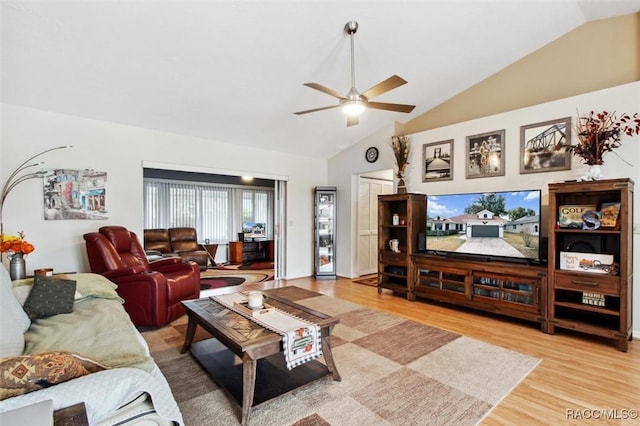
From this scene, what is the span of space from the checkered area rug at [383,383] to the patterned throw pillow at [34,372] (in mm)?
1021

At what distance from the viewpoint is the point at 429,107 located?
5059 mm

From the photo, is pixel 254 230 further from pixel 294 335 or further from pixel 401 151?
pixel 294 335

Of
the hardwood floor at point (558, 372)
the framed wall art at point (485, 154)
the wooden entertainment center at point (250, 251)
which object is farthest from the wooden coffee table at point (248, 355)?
the wooden entertainment center at point (250, 251)

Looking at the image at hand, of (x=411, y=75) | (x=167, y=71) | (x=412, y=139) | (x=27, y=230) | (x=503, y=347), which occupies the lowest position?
(x=503, y=347)

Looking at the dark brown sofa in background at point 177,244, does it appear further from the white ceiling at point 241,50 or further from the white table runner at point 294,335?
the white table runner at point 294,335

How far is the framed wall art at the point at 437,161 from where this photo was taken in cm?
470

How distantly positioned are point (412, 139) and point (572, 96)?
2084 mm

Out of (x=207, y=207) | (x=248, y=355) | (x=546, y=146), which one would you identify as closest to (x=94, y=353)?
(x=248, y=355)

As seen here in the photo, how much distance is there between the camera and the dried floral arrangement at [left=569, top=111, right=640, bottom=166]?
3158 mm

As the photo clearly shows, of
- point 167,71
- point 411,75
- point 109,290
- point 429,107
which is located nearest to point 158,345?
point 109,290

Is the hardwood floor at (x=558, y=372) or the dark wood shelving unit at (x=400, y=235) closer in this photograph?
the hardwood floor at (x=558, y=372)

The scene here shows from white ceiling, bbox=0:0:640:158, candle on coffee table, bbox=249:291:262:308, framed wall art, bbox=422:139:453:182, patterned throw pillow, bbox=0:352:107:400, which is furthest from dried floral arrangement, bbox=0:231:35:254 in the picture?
framed wall art, bbox=422:139:453:182

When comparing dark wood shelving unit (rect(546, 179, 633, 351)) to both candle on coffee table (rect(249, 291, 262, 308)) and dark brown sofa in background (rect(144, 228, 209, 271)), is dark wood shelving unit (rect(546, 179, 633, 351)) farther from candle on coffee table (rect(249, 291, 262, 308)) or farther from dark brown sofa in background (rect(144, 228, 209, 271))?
dark brown sofa in background (rect(144, 228, 209, 271))

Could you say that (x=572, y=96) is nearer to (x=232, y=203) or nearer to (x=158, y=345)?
(x=158, y=345)
